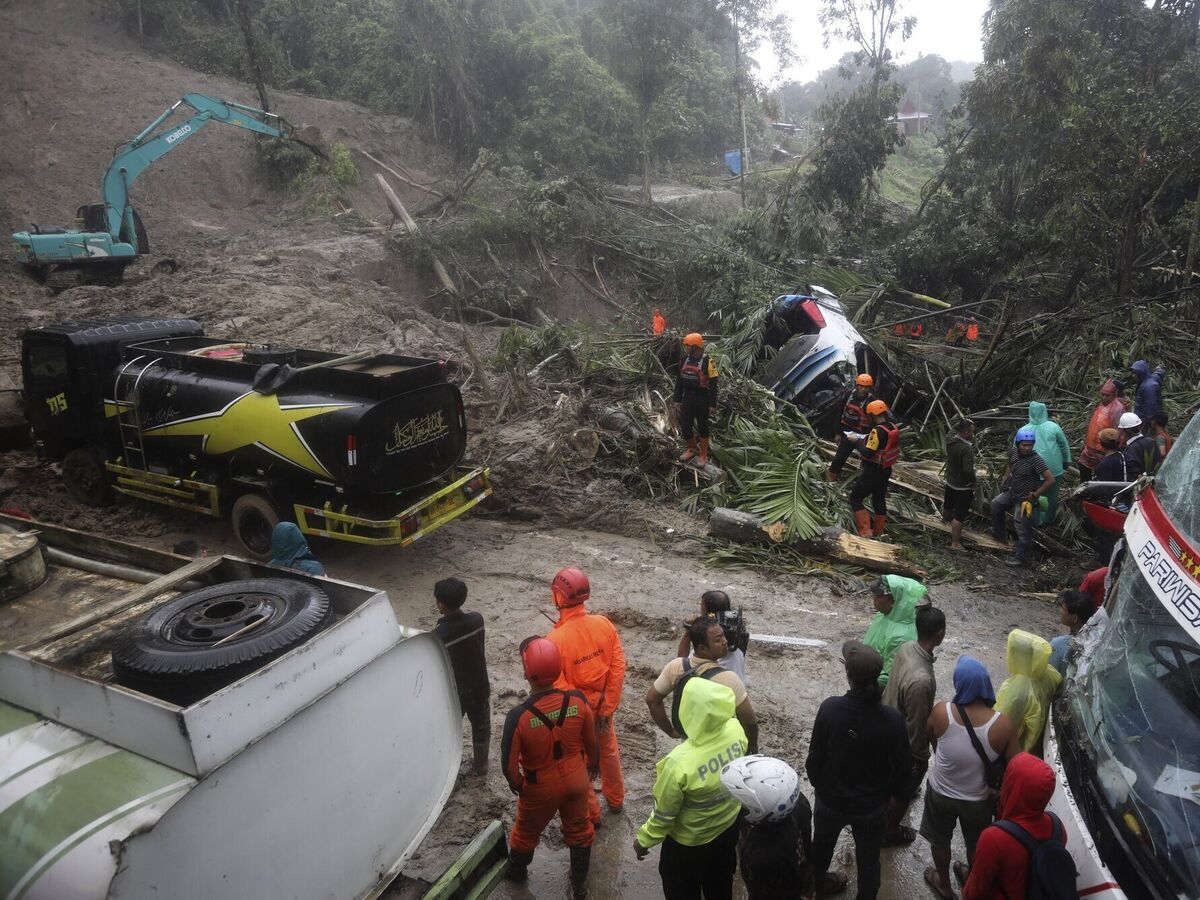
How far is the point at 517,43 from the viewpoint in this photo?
1102 inches

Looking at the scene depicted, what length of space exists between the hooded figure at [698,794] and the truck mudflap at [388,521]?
4.35 m

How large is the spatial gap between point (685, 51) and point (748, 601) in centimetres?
2161

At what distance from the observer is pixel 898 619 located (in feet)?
14.9

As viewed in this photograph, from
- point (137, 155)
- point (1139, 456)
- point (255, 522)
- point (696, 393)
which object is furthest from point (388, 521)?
point (137, 155)

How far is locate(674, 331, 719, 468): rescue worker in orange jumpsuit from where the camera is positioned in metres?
9.34

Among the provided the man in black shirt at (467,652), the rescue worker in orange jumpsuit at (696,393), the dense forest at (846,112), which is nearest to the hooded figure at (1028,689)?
the man in black shirt at (467,652)

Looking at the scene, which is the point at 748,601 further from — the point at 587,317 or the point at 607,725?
the point at 587,317

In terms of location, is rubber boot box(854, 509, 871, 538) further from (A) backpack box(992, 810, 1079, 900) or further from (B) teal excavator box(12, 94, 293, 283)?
(B) teal excavator box(12, 94, 293, 283)

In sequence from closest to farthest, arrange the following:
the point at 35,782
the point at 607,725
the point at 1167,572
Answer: the point at 35,782, the point at 1167,572, the point at 607,725

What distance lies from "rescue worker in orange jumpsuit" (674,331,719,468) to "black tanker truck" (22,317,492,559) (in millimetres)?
2680

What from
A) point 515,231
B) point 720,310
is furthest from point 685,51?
point 720,310

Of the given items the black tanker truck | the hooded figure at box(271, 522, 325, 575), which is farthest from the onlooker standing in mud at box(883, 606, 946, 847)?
the black tanker truck

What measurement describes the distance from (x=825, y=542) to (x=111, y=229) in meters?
15.7

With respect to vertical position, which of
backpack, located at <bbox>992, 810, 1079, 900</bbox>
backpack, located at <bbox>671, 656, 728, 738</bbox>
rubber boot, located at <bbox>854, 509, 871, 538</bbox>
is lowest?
rubber boot, located at <bbox>854, 509, 871, 538</bbox>
